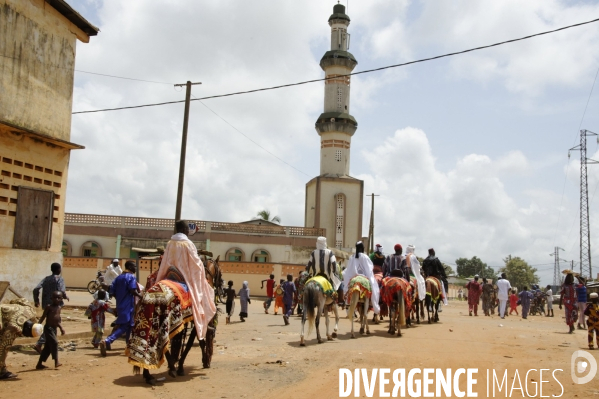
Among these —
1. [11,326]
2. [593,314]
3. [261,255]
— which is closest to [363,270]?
[593,314]

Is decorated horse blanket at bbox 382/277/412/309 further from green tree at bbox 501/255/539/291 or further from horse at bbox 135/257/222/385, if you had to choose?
green tree at bbox 501/255/539/291

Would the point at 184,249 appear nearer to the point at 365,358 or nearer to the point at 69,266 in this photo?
the point at 365,358

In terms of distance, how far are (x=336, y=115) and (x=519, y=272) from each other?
175 feet

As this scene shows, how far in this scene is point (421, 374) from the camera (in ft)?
29.4

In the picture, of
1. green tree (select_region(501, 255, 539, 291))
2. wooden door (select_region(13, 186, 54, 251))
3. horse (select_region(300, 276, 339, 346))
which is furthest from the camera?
green tree (select_region(501, 255, 539, 291))

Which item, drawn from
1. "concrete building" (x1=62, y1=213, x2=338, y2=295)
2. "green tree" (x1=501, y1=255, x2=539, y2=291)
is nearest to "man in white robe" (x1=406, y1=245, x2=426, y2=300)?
"concrete building" (x1=62, y1=213, x2=338, y2=295)

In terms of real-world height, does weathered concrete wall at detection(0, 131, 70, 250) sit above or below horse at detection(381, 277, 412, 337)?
above

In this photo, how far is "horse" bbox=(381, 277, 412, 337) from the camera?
14547 millimetres

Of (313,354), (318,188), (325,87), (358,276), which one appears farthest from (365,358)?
(325,87)

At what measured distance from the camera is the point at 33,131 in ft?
53.5

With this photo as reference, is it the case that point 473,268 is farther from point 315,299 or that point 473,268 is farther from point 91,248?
point 315,299

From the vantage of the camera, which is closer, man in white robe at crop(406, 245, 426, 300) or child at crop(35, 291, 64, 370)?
child at crop(35, 291, 64, 370)

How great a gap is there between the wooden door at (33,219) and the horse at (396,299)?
9.65 meters

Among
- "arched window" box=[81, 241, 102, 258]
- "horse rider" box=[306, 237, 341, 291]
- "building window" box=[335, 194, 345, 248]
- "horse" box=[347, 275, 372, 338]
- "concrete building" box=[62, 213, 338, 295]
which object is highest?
"building window" box=[335, 194, 345, 248]
